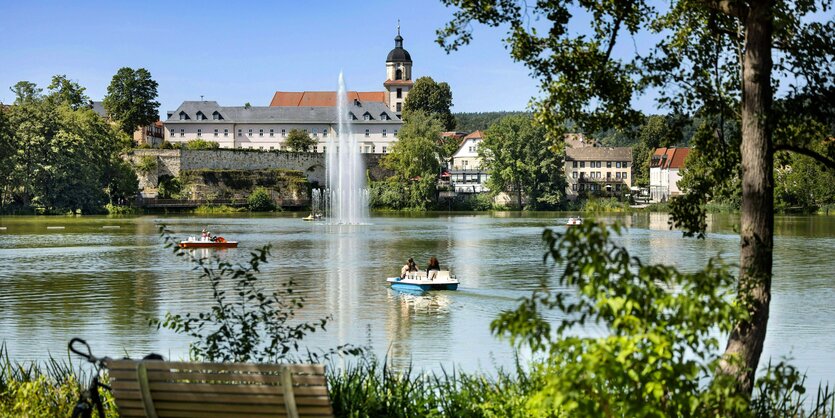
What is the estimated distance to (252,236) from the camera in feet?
145

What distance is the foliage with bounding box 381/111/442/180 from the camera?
8644 centimetres

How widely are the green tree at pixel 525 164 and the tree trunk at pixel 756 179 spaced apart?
7989 cm

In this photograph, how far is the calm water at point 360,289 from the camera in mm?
14281

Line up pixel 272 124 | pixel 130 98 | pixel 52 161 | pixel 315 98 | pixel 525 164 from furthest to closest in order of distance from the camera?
pixel 315 98
pixel 272 124
pixel 130 98
pixel 525 164
pixel 52 161

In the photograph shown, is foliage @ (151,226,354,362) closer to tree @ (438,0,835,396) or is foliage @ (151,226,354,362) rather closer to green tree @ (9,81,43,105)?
tree @ (438,0,835,396)

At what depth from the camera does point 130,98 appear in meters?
102

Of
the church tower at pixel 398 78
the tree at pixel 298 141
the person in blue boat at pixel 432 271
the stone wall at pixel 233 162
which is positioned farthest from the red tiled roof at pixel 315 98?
the person in blue boat at pixel 432 271

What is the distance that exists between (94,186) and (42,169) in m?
4.54

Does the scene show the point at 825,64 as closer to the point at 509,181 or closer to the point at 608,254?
the point at 608,254

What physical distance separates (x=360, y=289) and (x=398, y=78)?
352ft

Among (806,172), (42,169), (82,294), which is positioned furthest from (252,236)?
(806,172)

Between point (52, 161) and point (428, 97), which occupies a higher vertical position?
point (428, 97)

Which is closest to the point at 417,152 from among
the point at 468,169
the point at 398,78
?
the point at 468,169

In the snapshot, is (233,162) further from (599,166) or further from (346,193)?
(599,166)
